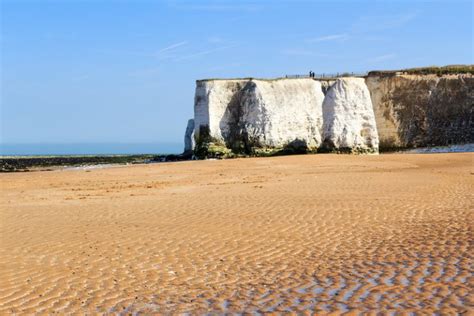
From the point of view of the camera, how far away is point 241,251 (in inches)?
345

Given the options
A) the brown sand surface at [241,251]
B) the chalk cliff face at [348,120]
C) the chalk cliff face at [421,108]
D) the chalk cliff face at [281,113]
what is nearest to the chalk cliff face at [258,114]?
the chalk cliff face at [281,113]

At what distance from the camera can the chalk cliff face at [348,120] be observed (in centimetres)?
4119

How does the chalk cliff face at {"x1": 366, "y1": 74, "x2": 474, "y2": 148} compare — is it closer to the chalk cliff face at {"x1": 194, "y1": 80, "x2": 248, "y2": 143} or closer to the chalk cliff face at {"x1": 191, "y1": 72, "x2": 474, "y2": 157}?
the chalk cliff face at {"x1": 191, "y1": 72, "x2": 474, "y2": 157}

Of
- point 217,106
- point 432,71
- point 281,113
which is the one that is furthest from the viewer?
point 432,71

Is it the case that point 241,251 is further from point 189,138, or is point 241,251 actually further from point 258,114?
point 189,138

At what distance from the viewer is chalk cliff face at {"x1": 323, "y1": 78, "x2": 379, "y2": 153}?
4119 centimetres

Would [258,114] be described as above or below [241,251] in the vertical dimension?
above

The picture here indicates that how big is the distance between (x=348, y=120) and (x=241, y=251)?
34221 millimetres

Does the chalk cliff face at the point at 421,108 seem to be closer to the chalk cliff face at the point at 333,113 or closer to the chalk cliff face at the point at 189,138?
the chalk cliff face at the point at 333,113

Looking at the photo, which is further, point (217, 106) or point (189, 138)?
point (189, 138)

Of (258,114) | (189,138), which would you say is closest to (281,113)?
(258,114)

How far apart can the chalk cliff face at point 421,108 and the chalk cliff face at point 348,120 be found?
5.09 metres

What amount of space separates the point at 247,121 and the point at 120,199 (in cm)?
2880

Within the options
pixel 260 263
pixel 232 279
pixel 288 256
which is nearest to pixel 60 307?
pixel 232 279
